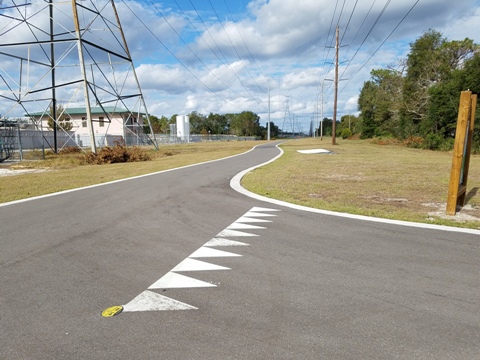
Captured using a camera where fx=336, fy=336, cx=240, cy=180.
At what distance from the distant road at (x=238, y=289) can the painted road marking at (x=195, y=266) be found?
29 mm

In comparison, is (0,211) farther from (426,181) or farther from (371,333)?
(426,181)

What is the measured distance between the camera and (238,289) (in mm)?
3516

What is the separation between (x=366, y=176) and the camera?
1205 cm

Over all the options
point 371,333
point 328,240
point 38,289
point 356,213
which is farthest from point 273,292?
point 356,213

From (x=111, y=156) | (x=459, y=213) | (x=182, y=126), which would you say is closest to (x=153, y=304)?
(x=459, y=213)

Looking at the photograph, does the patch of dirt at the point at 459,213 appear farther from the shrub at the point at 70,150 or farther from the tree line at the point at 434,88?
the shrub at the point at 70,150

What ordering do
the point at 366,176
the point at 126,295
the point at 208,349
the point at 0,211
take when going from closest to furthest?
the point at 208,349 < the point at 126,295 < the point at 0,211 < the point at 366,176

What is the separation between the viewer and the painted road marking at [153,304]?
316 centimetres

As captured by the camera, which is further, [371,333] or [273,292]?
[273,292]

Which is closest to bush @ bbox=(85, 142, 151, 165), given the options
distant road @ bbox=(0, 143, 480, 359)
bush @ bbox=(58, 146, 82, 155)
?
bush @ bbox=(58, 146, 82, 155)

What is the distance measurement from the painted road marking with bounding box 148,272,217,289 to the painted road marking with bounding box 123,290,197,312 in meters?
0.20

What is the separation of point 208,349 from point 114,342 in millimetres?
755

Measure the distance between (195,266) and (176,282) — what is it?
Result: 46cm

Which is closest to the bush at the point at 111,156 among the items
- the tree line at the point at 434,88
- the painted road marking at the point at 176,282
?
the painted road marking at the point at 176,282
